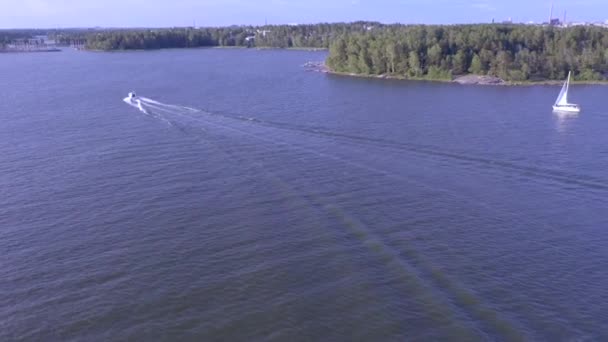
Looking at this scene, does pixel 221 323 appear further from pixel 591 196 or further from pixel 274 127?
pixel 274 127

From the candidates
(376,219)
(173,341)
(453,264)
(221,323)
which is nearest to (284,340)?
(221,323)

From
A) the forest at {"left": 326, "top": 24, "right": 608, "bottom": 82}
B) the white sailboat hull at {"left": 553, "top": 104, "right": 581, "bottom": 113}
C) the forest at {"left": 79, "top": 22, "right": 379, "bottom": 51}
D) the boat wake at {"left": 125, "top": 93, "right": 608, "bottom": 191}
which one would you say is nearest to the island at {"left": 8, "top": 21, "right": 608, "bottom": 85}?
the forest at {"left": 326, "top": 24, "right": 608, "bottom": 82}

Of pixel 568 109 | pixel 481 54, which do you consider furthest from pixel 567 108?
pixel 481 54

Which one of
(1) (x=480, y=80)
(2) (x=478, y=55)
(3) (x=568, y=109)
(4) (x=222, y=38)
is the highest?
(4) (x=222, y=38)

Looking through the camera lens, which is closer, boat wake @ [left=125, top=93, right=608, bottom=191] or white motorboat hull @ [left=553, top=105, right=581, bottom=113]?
boat wake @ [left=125, top=93, right=608, bottom=191]

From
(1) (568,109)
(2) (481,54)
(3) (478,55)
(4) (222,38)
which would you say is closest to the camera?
(1) (568,109)

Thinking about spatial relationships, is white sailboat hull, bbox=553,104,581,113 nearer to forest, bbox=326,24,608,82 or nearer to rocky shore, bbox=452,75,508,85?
rocky shore, bbox=452,75,508,85

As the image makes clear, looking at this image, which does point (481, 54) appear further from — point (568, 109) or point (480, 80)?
point (568, 109)

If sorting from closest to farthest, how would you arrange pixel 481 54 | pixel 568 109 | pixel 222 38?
pixel 568 109, pixel 481 54, pixel 222 38

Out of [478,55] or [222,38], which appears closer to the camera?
[478,55]
